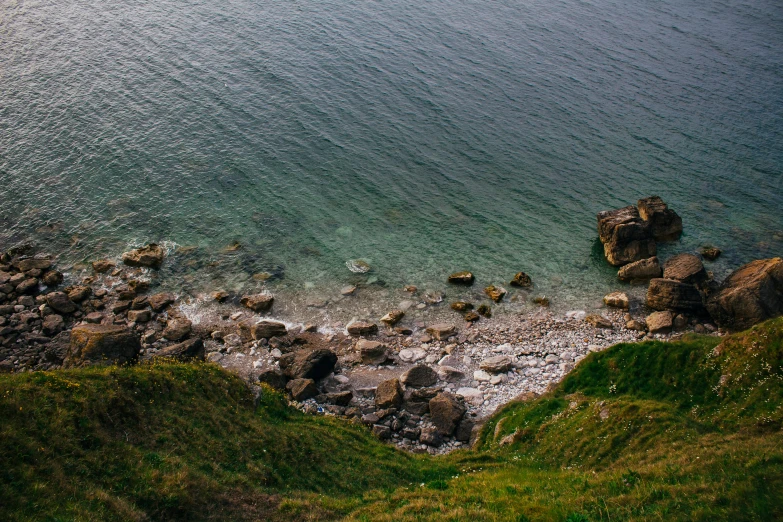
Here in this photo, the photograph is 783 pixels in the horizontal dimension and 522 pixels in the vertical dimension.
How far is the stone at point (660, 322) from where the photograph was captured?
4706 cm

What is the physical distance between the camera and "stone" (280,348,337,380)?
4188 cm

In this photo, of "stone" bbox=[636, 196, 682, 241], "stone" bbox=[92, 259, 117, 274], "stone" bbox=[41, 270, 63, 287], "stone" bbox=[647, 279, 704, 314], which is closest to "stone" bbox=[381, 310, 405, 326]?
"stone" bbox=[647, 279, 704, 314]

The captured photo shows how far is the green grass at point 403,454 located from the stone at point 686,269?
17.5 meters

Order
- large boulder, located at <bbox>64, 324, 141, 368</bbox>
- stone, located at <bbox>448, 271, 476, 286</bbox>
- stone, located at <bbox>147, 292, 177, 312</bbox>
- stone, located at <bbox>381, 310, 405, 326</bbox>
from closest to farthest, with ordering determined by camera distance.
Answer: large boulder, located at <bbox>64, 324, 141, 368</bbox> < stone, located at <bbox>381, 310, 405, 326</bbox> < stone, located at <bbox>147, 292, 177, 312</bbox> < stone, located at <bbox>448, 271, 476, 286</bbox>

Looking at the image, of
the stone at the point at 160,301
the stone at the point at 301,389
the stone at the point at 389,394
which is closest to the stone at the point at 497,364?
the stone at the point at 389,394

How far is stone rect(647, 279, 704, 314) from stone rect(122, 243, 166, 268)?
48612 mm

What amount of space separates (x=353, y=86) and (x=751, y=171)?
59.5 metres

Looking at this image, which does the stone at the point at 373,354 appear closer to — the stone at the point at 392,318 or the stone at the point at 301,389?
the stone at the point at 392,318

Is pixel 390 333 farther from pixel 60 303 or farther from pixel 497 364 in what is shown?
pixel 60 303

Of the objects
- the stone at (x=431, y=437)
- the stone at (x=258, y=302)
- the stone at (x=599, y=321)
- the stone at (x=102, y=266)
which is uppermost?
the stone at (x=599, y=321)

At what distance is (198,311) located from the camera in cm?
5028

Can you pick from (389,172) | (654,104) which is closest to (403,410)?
(389,172)

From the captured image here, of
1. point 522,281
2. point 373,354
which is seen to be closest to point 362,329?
point 373,354

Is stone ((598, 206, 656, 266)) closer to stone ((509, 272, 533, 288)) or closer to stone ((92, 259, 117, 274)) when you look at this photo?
stone ((509, 272, 533, 288))
